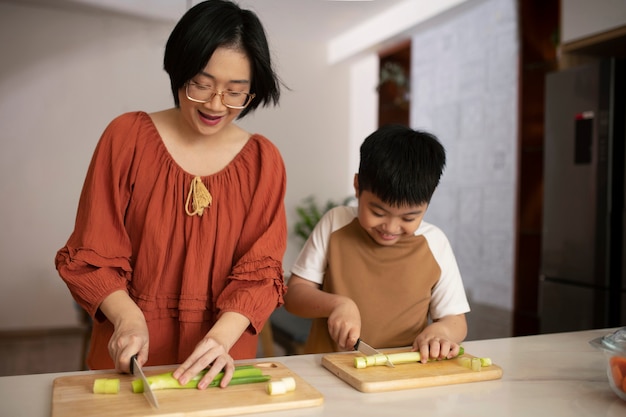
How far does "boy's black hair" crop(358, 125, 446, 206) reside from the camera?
1153 mm

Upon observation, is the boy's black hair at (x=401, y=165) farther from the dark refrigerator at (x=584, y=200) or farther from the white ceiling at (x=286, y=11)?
the dark refrigerator at (x=584, y=200)

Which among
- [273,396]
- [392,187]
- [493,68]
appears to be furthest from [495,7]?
[273,396]

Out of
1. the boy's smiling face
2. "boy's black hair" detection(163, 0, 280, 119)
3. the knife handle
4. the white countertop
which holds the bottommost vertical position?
the white countertop

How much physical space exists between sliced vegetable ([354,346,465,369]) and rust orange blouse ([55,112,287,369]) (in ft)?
0.64

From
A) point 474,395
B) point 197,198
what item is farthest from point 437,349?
point 197,198

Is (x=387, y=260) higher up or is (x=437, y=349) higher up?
(x=387, y=260)

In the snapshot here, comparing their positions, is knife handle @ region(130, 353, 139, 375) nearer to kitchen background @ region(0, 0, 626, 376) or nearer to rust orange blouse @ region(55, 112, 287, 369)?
rust orange blouse @ region(55, 112, 287, 369)

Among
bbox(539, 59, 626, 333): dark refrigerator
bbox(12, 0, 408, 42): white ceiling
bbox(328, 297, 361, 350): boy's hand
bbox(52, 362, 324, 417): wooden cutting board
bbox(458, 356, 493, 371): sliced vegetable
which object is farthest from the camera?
bbox(539, 59, 626, 333): dark refrigerator

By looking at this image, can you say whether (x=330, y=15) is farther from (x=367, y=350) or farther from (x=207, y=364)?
(x=207, y=364)

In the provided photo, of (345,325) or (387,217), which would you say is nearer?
(345,325)

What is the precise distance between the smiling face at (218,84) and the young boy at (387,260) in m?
0.32

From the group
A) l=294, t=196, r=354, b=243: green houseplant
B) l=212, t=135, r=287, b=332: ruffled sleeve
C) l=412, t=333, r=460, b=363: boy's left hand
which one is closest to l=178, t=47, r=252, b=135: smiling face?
l=212, t=135, r=287, b=332: ruffled sleeve

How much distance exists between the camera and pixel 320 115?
249 centimetres

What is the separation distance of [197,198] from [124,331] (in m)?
0.28
